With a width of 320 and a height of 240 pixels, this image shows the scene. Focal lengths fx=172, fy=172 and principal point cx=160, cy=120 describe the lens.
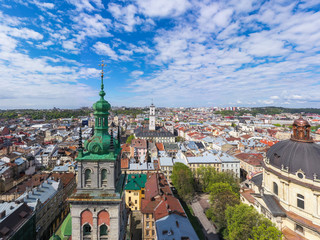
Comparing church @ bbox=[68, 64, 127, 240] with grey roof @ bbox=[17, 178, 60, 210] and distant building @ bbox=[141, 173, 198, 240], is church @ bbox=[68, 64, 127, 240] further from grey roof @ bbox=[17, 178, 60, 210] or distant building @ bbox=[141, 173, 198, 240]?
grey roof @ bbox=[17, 178, 60, 210]

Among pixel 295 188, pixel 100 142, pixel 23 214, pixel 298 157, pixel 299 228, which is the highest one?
pixel 100 142

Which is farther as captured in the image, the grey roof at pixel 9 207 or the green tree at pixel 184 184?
the green tree at pixel 184 184

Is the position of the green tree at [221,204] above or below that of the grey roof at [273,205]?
below

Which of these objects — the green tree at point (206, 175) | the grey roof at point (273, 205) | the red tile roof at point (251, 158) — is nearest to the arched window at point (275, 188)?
the grey roof at point (273, 205)

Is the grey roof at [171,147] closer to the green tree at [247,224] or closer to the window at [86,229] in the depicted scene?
the green tree at [247,224]

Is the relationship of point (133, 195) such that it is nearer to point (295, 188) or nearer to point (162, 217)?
point (162, 217)

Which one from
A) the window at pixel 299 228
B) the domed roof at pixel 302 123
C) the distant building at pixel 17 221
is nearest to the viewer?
the window at pixel 299 228

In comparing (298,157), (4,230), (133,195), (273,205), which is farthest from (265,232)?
(4,230)
